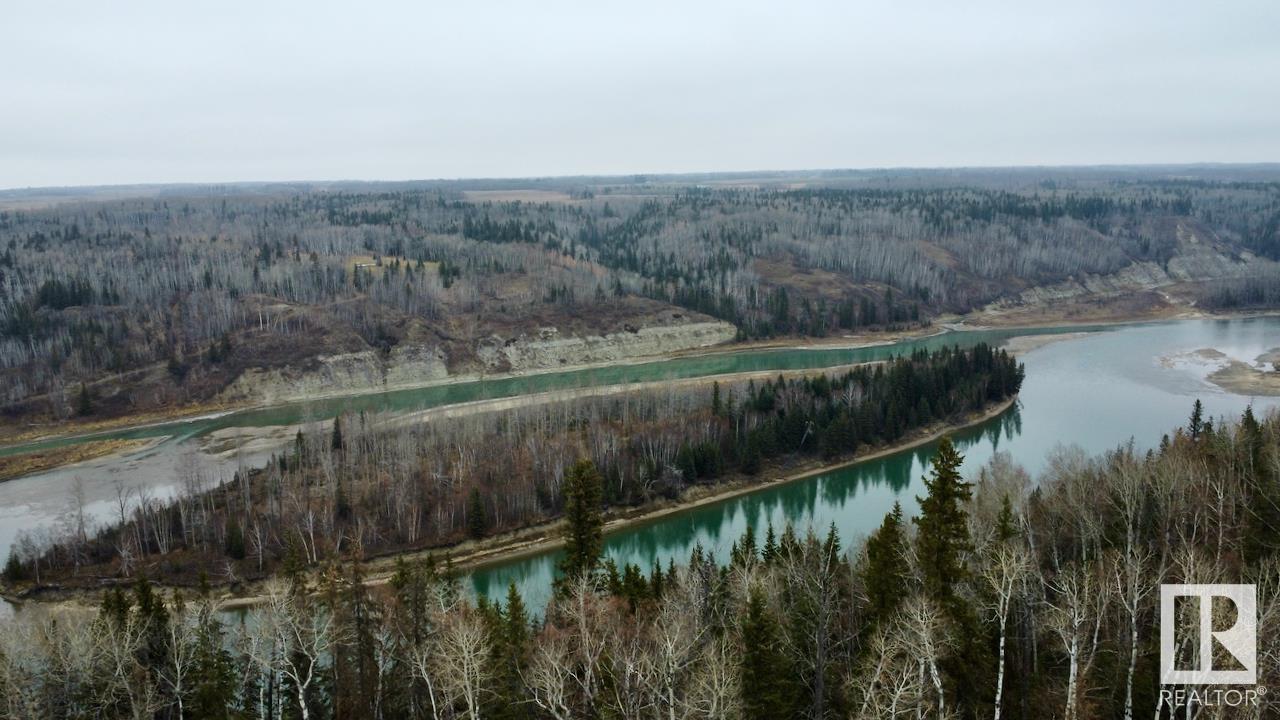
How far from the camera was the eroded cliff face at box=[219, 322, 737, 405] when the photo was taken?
68938 mm

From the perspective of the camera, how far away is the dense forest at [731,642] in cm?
1440

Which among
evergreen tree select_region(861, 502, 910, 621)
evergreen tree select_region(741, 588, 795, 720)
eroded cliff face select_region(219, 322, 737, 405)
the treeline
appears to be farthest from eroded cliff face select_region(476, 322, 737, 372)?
evergreen tree select_region(741, 588, 795, 720)

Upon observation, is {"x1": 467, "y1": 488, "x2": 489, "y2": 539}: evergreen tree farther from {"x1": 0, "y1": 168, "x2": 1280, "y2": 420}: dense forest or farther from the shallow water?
{"x1": 0, "y1": 168, "x2": 1280, "y2": 420}: dense forest

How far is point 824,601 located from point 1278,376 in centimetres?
6495

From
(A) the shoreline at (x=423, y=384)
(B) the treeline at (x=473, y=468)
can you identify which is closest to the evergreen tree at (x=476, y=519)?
(B) the treeline at (x=473, y=468)

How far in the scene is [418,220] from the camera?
140000 mm

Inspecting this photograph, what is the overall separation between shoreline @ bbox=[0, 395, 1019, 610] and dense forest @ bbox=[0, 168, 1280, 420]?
37157 millimetres

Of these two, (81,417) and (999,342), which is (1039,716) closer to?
(81,417)

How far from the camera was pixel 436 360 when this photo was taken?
7588cm

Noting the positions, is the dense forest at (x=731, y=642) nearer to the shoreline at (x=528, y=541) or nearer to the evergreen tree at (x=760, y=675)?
the evergreen tree at (x=760, y=675)

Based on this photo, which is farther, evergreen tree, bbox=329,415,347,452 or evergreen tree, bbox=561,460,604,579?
evergreen tree, bbox=329,415,347,452

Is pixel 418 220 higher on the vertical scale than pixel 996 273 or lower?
higher

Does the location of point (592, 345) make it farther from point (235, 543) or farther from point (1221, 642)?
point (1221, 642)

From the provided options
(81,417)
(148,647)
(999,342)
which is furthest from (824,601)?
(999,342)
